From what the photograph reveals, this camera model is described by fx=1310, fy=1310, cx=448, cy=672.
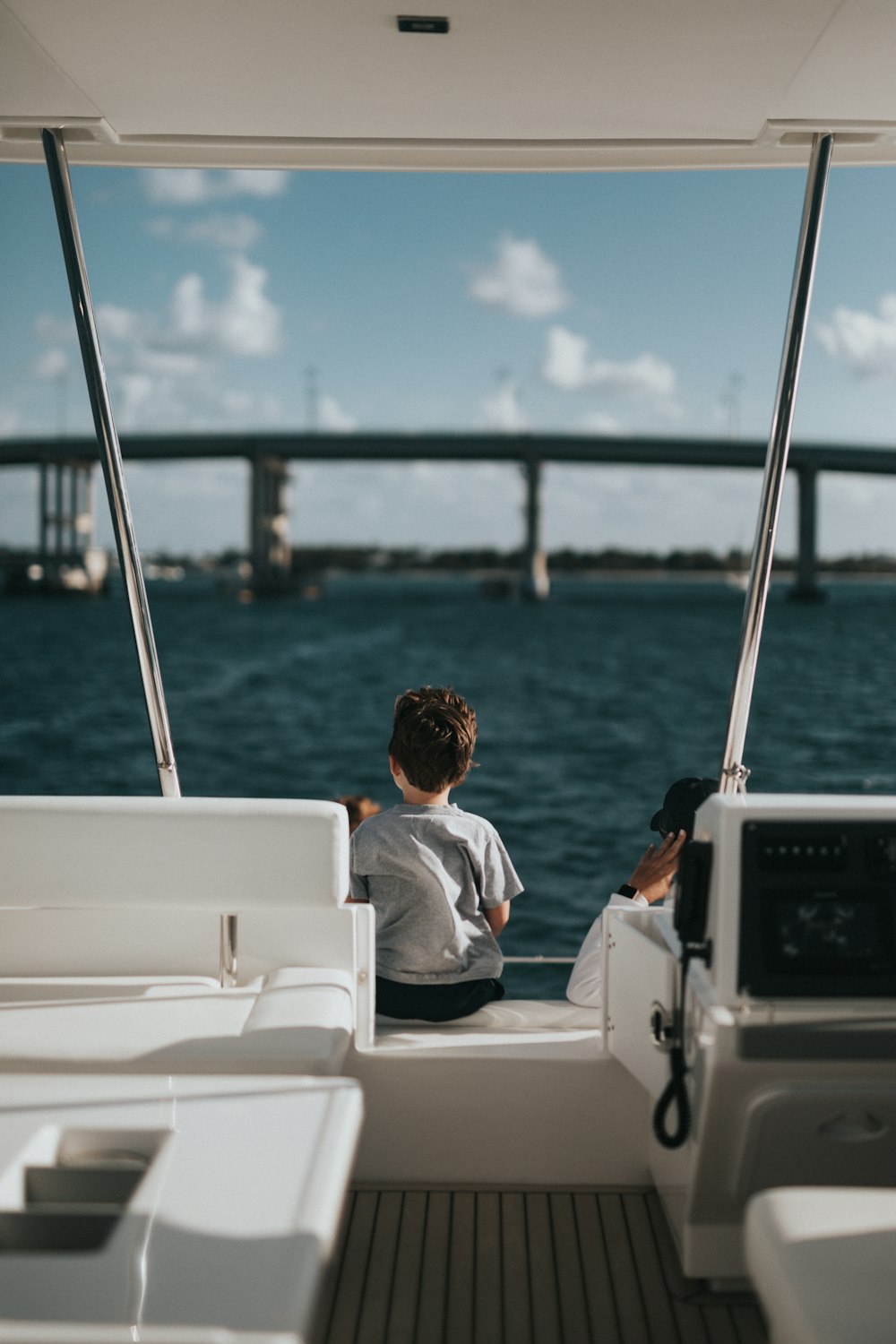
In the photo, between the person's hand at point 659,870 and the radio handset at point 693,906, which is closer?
the radio handset at point 693,906

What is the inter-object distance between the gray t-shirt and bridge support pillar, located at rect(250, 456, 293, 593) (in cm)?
3268

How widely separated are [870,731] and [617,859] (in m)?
15.0

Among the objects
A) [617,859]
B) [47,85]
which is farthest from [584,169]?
[617,859]

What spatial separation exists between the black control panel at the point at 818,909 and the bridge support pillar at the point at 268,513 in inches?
1314

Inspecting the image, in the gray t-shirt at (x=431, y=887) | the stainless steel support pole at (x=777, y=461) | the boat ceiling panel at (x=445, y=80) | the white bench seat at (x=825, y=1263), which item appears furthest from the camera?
the stainless steel support pole at (x=777, y=461)

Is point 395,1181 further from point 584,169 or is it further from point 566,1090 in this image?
point 584,169

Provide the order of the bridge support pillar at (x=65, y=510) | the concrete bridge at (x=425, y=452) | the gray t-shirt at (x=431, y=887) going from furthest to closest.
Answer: the concrete bridge at (x=425, y=452) < the bridge support pillar at (x=65, y=510) < the gray t-shirt at (x=431, y=887)

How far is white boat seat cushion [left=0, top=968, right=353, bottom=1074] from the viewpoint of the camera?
6.44 ft

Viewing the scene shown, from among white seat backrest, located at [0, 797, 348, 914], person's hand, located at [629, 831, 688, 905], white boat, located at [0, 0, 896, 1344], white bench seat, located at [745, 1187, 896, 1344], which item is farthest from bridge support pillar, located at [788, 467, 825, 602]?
white bench seat, located at [745, 1187, 896, 1344]

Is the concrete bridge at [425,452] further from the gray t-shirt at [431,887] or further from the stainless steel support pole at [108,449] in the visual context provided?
the gray t-shirt at [431,887]

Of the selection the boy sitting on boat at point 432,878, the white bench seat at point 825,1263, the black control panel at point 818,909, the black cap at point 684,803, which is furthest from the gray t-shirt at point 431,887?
the white bench seat at point 825,1263

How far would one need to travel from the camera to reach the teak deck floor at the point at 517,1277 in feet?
6.04

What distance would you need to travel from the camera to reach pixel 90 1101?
4.78ft

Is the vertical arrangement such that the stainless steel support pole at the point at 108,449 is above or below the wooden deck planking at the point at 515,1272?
above
